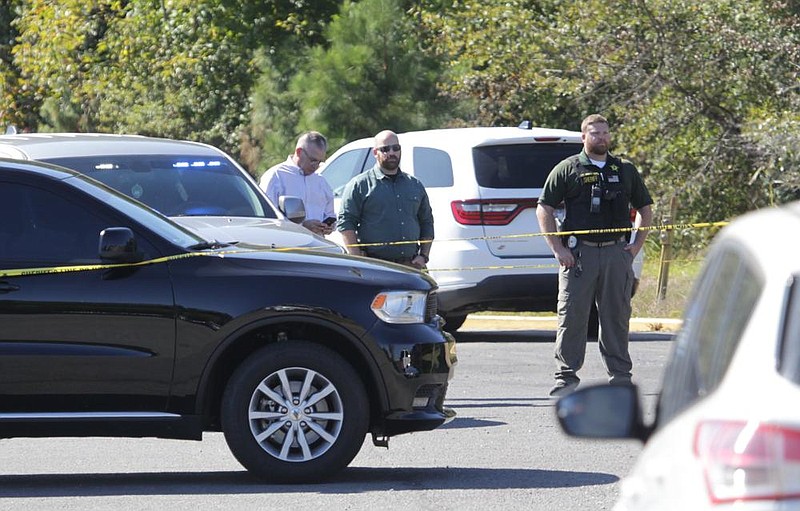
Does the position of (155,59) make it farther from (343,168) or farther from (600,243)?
(600,243)

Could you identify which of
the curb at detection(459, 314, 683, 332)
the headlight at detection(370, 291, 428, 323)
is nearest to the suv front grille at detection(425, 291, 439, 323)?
the headlight at detection(370, 291, 428, 323)

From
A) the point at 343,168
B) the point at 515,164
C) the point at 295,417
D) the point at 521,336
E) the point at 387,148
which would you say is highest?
the point at 387,148

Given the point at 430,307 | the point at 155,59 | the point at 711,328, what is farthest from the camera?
the point at 155,59

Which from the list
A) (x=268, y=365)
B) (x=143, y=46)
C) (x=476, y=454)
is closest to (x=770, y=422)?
(x=268, y=365)

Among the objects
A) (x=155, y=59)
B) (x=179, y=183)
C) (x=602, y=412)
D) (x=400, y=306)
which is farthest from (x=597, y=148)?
(x=155, y=59)

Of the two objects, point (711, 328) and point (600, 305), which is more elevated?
point (711, 328)

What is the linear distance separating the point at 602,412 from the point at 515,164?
392 inches

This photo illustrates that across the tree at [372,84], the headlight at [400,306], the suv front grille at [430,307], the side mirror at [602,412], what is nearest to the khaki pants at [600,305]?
the suv front grille at [430,307]

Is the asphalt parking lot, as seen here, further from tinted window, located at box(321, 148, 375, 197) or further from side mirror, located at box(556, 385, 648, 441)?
tinted window, located at box(321, 148, 375, 197)

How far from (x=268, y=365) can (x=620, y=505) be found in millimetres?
4126

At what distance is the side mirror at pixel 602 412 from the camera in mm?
3361

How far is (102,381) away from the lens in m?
7.49

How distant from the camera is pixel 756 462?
8.17 feet

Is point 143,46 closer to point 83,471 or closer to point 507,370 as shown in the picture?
point 507,370
